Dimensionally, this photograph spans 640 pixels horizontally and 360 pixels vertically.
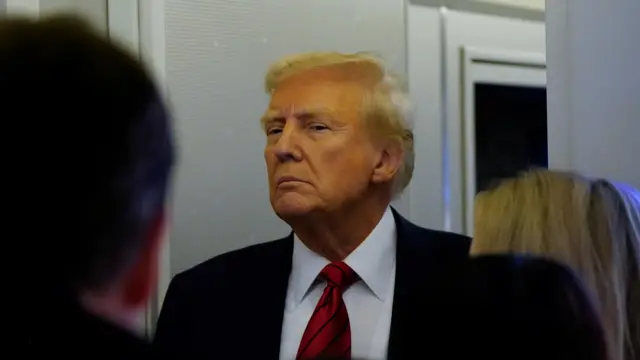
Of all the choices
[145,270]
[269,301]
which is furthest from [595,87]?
[145,270]

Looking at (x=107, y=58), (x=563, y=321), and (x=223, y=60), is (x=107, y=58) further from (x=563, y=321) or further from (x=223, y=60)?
(x=223, y=60)

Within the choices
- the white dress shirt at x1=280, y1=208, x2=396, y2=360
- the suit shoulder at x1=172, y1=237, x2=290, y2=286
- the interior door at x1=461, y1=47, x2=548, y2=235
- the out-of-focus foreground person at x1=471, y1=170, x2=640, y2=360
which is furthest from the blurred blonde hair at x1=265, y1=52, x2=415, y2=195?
the interior door at x1=461, y1=47, x2=548, y2=235

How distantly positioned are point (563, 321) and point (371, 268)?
2.44 feet

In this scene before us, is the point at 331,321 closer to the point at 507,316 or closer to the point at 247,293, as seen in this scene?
the point at 247,293

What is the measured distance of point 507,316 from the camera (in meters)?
0.55

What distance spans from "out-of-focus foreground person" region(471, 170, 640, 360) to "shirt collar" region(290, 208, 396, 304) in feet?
1.37

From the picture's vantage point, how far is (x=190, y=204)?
1.79m

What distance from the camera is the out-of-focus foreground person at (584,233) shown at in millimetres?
839

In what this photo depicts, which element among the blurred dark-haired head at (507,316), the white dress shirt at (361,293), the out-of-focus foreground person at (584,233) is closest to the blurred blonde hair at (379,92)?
the white dress shirt at (361,293)

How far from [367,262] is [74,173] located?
83cm

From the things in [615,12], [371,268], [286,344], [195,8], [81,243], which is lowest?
[286,344]

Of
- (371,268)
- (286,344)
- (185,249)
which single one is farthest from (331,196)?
(185,249)

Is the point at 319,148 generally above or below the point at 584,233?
above

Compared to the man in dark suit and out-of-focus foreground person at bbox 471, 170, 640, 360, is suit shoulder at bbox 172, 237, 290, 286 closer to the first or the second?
Result: the man in dark suit
